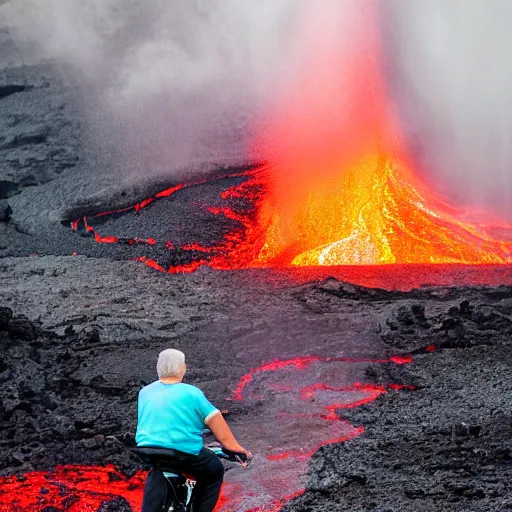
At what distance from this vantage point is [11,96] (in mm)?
16906

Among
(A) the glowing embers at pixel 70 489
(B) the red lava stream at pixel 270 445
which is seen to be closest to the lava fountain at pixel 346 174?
(B) the red lava stream at pixel 270 445

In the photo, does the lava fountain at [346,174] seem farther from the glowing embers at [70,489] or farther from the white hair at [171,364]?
the white hair at [171,364]

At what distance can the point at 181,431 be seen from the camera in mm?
3945

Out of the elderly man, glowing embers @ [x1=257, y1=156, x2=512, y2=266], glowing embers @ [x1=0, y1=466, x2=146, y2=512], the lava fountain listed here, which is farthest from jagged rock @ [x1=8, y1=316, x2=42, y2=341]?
the elderly man

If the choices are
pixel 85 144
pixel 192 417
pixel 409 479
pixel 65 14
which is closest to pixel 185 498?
pixel 192 417

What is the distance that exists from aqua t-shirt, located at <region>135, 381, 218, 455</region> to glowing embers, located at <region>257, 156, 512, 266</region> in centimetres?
775

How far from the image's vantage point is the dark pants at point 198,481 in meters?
3.92

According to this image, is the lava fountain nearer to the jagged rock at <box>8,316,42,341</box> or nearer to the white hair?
the jagged rock at <box>8,316,42,341</box>

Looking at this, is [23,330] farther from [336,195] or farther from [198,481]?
[336,195]

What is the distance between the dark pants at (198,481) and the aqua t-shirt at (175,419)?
5 cm

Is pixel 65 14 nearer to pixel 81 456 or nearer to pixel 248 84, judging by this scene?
pixel 248 84

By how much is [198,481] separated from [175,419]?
1.15ft

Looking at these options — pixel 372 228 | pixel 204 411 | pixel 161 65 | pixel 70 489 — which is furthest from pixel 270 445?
pixel 161 65

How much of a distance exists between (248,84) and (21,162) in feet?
15.7
